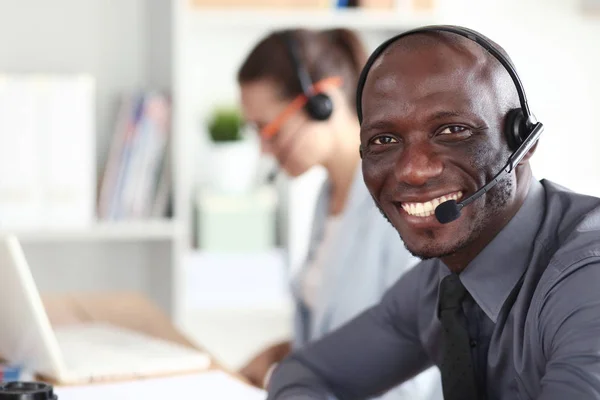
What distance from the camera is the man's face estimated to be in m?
0.96

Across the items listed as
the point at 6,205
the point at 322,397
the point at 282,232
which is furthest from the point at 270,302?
the point at 322,397

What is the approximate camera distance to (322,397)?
49.4 inches

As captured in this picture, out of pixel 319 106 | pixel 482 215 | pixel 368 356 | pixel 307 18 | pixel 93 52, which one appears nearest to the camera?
pixel 482 215

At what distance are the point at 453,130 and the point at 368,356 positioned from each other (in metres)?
0.44

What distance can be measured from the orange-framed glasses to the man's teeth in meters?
1.11

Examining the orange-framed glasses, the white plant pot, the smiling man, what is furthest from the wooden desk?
the smiling man

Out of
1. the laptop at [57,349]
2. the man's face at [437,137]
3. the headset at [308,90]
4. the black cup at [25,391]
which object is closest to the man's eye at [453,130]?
the man's face at [437,137]

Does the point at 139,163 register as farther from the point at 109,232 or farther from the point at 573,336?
the point at 573,336

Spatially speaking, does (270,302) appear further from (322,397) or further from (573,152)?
(322,397)

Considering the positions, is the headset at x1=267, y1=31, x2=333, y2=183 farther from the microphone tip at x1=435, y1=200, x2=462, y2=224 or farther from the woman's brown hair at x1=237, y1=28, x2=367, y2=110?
the microphone tip at x1=435, y1=200, x2=462, y2=224

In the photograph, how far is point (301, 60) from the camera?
2.11 m

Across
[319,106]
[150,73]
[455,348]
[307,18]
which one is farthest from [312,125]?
[455,348]

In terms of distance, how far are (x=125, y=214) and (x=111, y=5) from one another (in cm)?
64

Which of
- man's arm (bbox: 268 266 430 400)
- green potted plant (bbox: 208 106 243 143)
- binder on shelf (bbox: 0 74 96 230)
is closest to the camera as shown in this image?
man's arm (bbox: 268 266 430 400)
